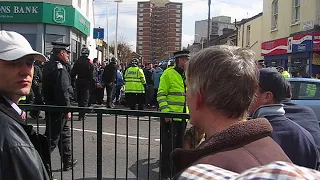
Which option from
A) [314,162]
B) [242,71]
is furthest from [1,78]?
[314,162]

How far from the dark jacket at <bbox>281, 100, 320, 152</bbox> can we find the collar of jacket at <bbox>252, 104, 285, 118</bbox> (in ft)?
0.71

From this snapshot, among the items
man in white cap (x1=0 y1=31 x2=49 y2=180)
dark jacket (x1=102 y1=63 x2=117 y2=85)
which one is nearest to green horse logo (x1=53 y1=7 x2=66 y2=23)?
dark jacket (x1=102 y1=63 x2=117 y2=85)

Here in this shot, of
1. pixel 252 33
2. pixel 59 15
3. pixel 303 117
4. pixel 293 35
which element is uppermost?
pixel 252 33

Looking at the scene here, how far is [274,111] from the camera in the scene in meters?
2.59

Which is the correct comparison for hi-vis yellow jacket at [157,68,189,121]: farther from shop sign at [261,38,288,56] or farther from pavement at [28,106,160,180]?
shop sign at [261,38,288,56]

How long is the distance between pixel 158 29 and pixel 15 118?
3679 inches

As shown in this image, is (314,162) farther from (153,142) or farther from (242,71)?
(153,142)

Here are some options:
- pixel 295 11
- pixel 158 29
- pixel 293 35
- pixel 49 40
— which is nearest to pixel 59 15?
pixel 49 40

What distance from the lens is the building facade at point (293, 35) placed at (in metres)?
20.3

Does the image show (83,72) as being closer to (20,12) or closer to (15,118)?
(15,118)

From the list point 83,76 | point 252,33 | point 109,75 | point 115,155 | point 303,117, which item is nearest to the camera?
point 303,117

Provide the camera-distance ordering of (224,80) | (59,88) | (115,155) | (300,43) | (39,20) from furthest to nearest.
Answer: (300,43), (39,20), (59,88), (115,155), (224,80)

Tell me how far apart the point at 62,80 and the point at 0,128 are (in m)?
4.29

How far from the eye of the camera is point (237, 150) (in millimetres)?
1320
